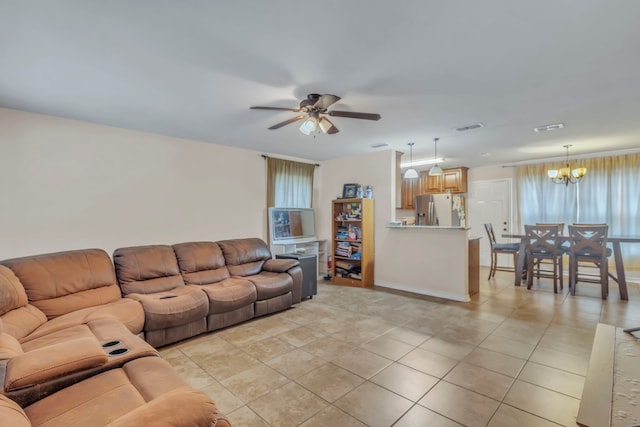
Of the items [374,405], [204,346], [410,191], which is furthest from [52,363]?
[410,191]

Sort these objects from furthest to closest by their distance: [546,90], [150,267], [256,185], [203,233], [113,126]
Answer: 1. [256,185]
2. [203,233]
3. [113,126]
4. [150,267]
5. [546,90]

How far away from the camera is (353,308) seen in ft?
12.8

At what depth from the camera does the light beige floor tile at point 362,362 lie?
2.33 m

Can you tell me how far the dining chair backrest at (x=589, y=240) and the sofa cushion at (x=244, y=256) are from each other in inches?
187

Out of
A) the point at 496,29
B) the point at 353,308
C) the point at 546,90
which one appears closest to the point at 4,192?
the point at 353,308

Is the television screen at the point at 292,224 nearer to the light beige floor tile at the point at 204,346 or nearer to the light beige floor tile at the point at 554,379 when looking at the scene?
the light beige floor tile at the point at 204,346

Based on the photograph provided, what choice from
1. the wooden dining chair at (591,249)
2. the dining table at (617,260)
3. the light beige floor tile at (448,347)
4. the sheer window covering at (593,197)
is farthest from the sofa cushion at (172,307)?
the sheer window covering at (593,197)

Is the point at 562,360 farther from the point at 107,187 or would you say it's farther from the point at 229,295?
the point at 107,187

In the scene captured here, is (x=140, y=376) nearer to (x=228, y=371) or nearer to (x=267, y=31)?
(x=228, y=371)

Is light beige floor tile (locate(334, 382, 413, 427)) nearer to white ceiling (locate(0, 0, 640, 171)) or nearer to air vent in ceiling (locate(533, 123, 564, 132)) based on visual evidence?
white ceiling (locate(0, 0, 640, 171))

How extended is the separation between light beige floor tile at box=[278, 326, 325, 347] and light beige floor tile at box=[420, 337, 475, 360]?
1.07 metres

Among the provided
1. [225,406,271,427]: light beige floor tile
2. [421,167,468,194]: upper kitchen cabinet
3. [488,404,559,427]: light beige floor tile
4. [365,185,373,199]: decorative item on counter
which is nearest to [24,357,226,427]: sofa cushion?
[225,406,271,427]: light beige floor tile

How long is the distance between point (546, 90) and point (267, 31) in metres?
2.53

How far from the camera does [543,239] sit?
188 inches
